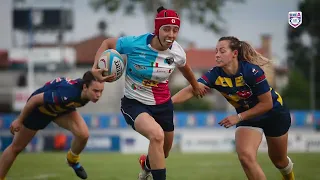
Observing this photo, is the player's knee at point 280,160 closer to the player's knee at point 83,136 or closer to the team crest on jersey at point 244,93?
the team crest on jersey at point 244,93

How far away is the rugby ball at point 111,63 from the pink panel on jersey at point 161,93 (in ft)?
2.06

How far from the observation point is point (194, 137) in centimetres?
3073

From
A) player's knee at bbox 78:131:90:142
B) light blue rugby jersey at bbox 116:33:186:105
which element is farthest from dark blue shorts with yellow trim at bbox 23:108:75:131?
light blue rugby jersey at bbox 116:33:186:105

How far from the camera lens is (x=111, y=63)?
9.16 metres

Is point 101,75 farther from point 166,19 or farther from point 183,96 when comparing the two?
point 183,96

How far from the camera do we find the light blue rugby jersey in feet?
30.9

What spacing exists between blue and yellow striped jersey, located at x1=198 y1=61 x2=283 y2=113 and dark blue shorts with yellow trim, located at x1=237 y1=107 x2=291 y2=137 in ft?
0.39

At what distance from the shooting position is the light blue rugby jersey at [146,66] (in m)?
9.42

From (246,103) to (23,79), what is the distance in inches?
1658

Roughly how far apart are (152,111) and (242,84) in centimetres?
133

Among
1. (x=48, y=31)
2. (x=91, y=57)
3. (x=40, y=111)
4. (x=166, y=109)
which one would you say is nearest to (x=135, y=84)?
(x=166, y=109)

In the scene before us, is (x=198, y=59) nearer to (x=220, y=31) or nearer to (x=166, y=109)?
(x=220, y=31)

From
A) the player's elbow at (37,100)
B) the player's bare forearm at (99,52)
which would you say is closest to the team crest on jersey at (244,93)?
the player's bare forearm at (99,52)

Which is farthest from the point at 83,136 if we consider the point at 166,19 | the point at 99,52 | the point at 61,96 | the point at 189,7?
the point at 189,7
